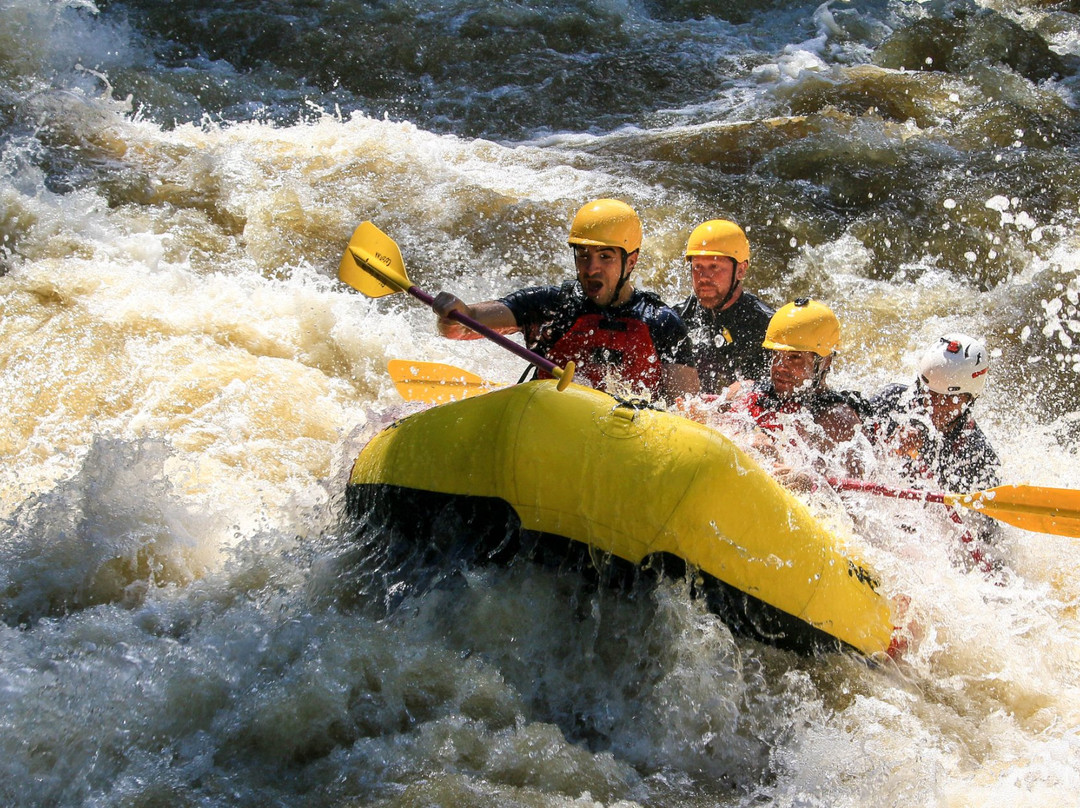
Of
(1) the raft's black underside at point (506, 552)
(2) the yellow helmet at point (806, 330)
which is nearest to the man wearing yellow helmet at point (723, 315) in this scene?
(2) the yellow helmet at point (806, 330)

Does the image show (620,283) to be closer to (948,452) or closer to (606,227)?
(606,227)

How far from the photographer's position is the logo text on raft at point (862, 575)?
10.1ft

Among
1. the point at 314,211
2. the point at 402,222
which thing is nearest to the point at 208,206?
the point at 314,211

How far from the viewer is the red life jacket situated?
380cm

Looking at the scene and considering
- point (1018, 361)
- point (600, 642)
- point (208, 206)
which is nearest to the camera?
point (600, 642)

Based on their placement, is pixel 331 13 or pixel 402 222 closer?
pixel 402 222

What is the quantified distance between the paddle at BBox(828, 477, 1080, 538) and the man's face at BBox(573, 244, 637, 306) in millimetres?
1238

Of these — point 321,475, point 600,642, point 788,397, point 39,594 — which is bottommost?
point 321,475

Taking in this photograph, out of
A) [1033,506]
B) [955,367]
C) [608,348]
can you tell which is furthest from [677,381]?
[1033,506]

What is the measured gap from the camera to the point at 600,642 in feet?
9.75

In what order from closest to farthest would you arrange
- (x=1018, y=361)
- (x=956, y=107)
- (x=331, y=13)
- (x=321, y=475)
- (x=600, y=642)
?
(x=600, y=642)
(x=321, y=475)
(x=1018, y=361)
(x=956, y=107)
(x=331, y=13)

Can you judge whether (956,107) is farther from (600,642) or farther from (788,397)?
(600,642)

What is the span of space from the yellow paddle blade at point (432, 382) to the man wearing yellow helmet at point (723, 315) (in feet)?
3.84

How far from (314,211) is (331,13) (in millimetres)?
4440
